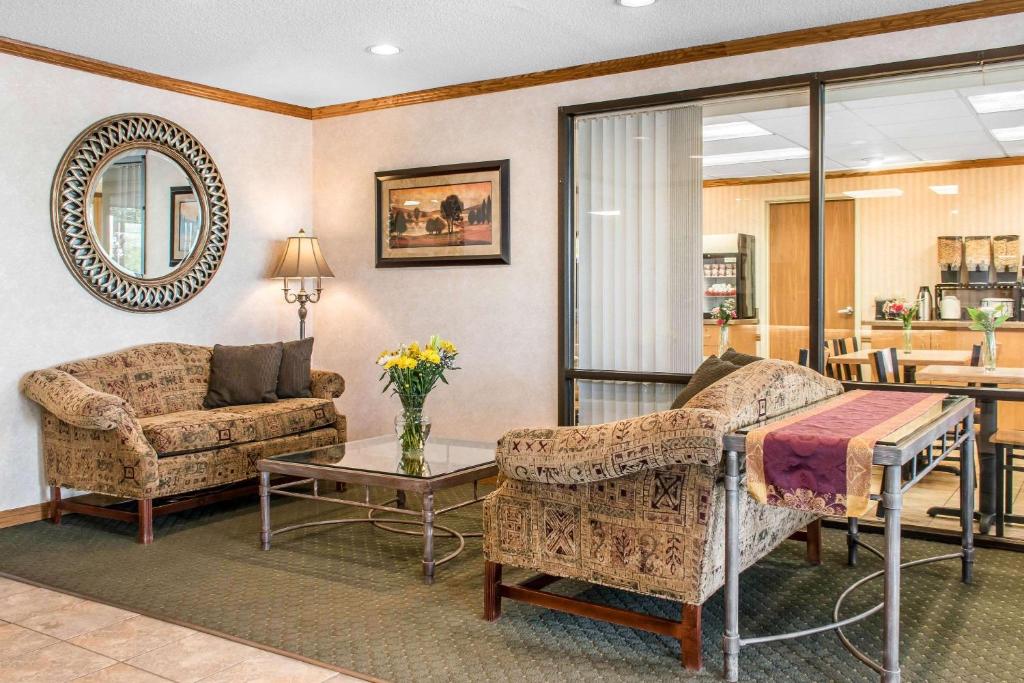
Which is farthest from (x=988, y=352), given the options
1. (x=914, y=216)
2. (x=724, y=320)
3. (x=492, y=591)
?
(x=492, y=591)

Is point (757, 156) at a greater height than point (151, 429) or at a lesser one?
greater

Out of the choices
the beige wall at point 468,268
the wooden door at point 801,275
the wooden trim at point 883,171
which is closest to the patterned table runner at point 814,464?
the wooden door at point 801,275

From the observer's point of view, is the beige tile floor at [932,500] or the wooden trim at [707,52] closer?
the wooden trim at [707,52]

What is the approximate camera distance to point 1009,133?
13.5 ft

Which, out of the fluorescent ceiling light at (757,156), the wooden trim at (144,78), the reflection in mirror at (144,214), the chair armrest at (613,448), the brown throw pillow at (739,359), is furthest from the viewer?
the reflection in mirror at (144,214)

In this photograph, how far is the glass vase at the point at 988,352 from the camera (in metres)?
4.25

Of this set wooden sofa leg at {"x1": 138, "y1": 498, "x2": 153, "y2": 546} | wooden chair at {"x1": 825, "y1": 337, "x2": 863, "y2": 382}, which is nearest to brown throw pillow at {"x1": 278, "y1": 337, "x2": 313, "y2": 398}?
wooden sofa leg at {"x1": 138, "y1": 498, "x2": 153, "y2": 546}

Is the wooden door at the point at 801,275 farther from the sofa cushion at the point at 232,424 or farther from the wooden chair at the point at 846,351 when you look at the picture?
the sofa cushion at the point at 232,424

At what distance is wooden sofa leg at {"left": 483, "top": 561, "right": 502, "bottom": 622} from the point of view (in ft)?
10.5

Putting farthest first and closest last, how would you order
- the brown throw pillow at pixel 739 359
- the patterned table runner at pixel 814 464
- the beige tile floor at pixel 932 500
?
the beige tile floor at pixel 932 500
the brown throw pillow at pixel 739 359
the patterned table runner at pixel 814 464

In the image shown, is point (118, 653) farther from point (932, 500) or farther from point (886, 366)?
point (932, 500)

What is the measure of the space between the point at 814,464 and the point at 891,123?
2.62m

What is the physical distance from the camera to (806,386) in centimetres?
326

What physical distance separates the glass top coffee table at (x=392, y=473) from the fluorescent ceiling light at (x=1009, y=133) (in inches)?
110
